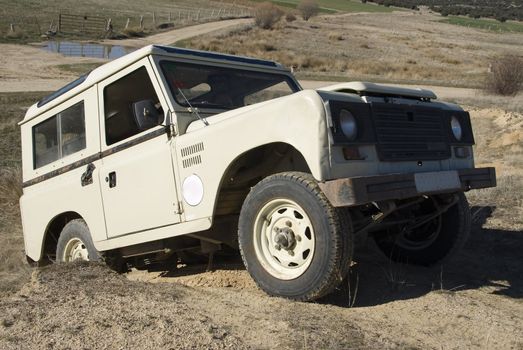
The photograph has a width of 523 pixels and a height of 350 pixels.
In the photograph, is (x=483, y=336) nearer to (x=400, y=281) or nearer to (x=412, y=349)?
(x=412, y=349)

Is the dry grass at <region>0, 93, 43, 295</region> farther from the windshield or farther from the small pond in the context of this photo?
the small pond

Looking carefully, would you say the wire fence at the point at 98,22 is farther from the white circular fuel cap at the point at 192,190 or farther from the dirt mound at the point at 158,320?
the dirt mound at the point at 158,320

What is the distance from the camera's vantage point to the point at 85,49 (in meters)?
41.7

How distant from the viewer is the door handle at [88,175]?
5.82 m

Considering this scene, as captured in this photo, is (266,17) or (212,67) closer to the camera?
(212,67)

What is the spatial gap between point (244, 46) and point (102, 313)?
42189mm

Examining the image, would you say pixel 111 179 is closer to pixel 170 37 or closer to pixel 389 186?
pixel 389 186

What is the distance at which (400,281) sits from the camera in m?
4.77

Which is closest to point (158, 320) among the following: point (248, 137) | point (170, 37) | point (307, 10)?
point (248, 137)

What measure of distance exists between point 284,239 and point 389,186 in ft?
2.58

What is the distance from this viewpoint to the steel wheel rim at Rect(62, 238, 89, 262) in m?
6.25

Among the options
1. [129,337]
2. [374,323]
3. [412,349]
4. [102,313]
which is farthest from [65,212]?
[412,349]

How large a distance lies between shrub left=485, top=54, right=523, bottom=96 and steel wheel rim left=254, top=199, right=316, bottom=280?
21767mm

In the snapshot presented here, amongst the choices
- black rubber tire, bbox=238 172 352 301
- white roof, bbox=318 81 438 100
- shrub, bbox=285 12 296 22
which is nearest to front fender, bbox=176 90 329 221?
black rubber tire, bbox=238 172 352 301
